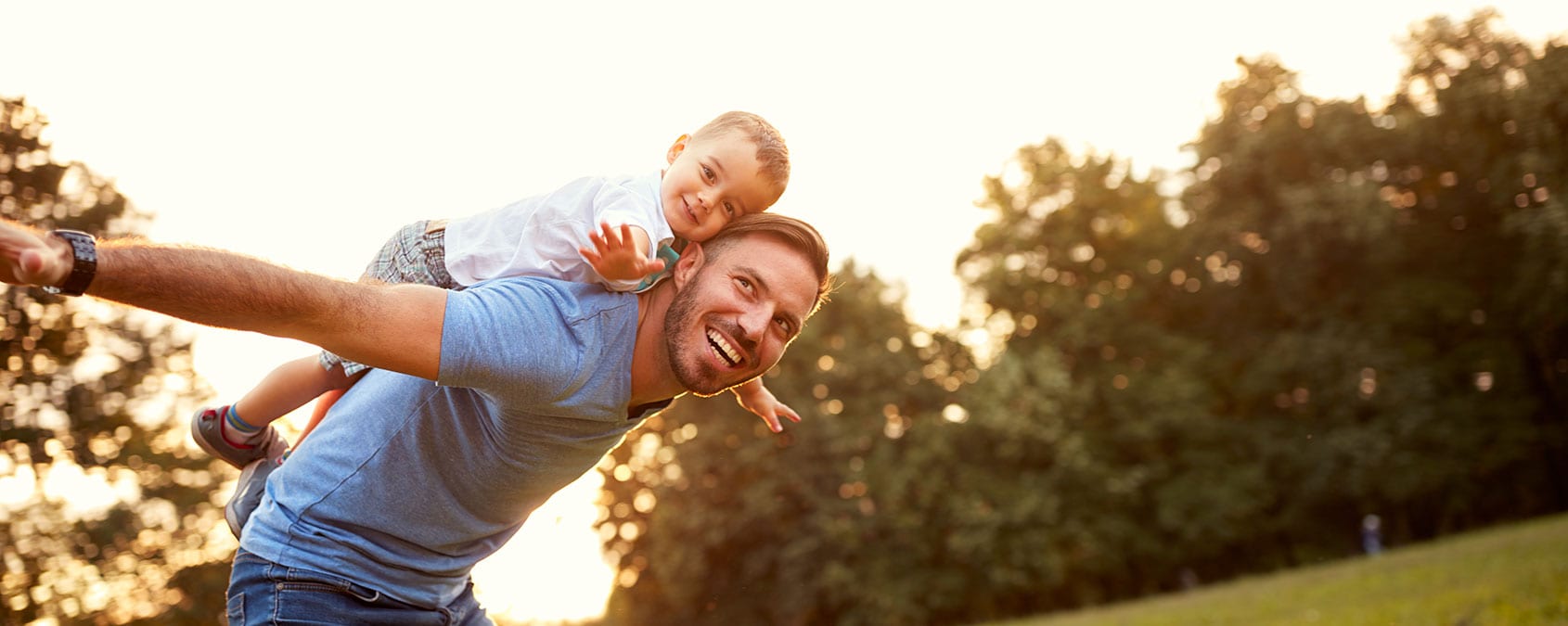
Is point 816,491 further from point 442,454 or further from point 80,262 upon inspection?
point 80,262

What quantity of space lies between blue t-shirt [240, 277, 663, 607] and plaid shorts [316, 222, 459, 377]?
0.54m

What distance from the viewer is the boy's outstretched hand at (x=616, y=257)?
2.98 meters

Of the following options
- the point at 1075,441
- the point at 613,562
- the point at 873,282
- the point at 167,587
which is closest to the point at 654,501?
the point at 613,562

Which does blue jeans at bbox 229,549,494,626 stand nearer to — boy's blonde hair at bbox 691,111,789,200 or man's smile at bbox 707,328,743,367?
man's smile at bbox 707,328,743,367

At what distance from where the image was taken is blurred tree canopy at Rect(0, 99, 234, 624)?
24016 millimetres

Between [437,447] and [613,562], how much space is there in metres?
37.8

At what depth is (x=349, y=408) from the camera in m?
3.18

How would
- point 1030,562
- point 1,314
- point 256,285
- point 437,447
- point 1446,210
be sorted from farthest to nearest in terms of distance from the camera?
point 1446,210 → point 1030,562 → point 1,314 → point 437,447 → point 256,285

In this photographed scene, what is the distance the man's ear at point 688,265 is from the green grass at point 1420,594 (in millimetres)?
7541

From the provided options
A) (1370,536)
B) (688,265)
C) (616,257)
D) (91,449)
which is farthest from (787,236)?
(1370,536)

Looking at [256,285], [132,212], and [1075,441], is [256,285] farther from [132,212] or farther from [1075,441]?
[1075,441]

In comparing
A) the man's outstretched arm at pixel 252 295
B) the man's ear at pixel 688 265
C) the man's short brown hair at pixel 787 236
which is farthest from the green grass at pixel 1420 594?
the man's outstretched arm at pixel 252 295

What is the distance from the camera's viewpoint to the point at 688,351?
3082 millimetres

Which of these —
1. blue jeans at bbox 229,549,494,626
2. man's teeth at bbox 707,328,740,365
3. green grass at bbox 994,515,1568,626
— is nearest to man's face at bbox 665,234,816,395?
man's teeth at bbox 707,328,740,365
